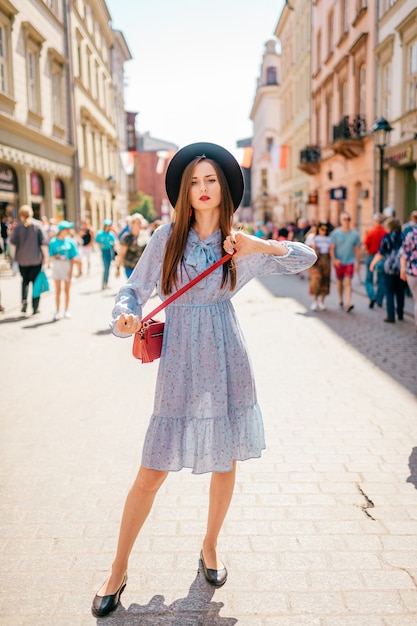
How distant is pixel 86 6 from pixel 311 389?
32.8 metres

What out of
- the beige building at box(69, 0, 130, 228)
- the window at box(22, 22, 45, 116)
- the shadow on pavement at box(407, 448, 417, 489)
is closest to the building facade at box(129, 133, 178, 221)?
the beige building at box(69, 0, 130, 228)

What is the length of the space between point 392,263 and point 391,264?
0.09 feet

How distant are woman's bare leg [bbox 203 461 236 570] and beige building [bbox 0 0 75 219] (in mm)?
17744

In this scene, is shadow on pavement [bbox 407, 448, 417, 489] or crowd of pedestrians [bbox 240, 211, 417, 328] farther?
crowd of pedestrians [bbox 240, 211, 417, 328]

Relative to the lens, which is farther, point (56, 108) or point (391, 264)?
point (56, 108)

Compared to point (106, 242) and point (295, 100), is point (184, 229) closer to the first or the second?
point (106, 242)

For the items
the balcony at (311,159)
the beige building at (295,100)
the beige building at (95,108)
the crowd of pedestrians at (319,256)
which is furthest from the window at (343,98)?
the crowd of pedestrians at (319,256)

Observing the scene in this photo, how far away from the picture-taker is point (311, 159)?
108 ft

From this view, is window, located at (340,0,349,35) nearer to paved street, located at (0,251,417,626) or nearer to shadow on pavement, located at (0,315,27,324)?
shadow on pavement, located at (0,315,27,324)

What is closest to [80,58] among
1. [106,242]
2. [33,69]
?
[33,69]

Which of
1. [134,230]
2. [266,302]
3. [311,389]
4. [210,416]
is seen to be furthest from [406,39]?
[210,416]

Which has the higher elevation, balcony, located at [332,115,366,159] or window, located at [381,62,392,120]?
window, located at [381,62,392,120]

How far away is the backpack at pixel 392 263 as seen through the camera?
32.6 ft

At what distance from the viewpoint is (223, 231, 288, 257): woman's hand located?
252 cm
